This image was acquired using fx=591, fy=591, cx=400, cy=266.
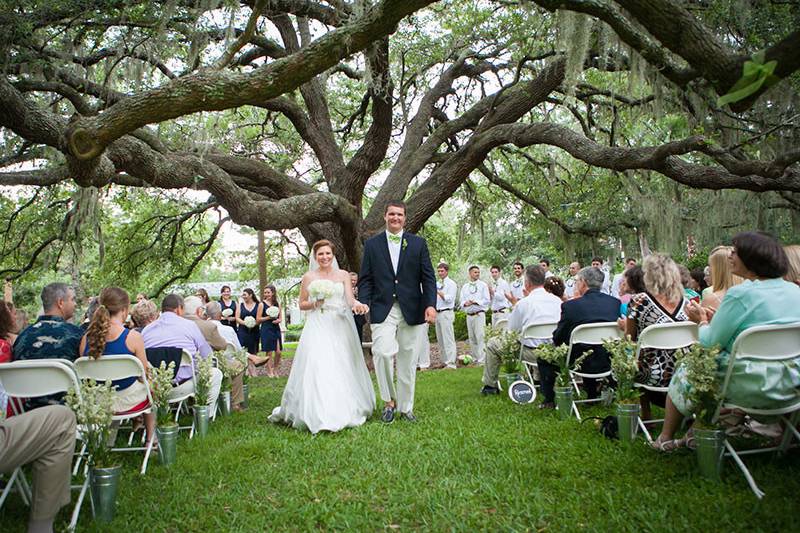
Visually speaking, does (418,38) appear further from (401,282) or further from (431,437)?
(431,437)

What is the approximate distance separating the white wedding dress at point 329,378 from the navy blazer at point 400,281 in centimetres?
34

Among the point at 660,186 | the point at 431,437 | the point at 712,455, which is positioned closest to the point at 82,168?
the point at 431,437

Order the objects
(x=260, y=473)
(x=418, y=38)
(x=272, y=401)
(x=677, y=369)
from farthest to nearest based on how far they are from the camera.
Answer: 1. (x=418, y=38)
2. (x=272, y=401)
3. (x=260, y=473)
4. (x=677, y=369)

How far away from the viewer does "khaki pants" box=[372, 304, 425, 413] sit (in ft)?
17.6

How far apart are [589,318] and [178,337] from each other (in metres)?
3.66

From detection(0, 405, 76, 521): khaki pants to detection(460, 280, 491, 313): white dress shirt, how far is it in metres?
8.06

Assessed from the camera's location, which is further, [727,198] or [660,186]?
[727,198]

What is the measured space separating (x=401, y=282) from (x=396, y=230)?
0.49m

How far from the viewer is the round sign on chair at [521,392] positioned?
595 centimetres

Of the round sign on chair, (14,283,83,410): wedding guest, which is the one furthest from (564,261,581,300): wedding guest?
(14,283,83,410): wedding guest

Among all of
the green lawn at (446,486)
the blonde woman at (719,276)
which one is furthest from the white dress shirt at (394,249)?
the blonde woman at (719,276)

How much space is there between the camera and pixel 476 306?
1037 cm

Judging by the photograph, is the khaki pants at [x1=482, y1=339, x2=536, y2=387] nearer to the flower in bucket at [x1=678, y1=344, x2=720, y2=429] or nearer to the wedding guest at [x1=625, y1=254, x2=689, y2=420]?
the wedding guest at [x1=625, y1=254, x2=689, y2=420]

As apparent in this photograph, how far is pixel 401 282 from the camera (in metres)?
5.45
